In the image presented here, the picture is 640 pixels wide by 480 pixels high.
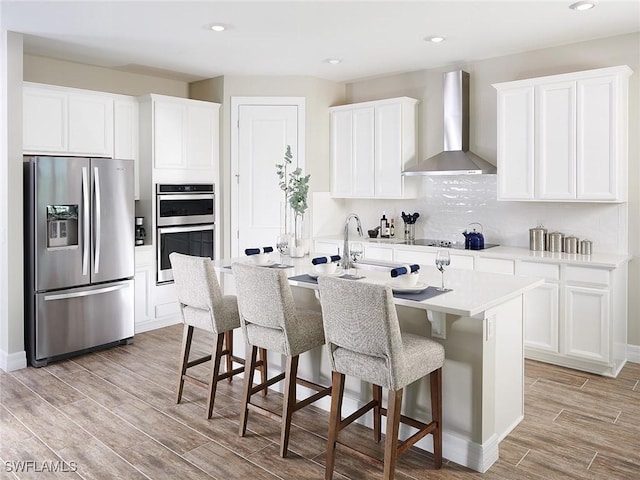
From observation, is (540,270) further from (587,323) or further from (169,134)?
(169,134)

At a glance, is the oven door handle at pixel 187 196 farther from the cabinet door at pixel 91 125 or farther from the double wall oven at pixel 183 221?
the cabinet door at pixel 91 125

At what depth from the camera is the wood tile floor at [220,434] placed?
2.69 metres

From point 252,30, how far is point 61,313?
2.82 meters

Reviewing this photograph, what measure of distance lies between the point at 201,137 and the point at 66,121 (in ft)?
4.51

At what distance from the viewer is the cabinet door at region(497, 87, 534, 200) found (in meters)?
4.48

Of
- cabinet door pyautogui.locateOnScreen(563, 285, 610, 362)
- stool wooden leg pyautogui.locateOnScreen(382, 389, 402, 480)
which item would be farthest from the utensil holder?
stool wooden leg pyautogui.locateOnScreen(382, 389, 402, 480)

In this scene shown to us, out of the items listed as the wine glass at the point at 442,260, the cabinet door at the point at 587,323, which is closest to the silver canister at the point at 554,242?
the cabinet door at the point at 587,323

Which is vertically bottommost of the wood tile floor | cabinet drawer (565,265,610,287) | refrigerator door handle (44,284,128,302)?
the wood tile floor

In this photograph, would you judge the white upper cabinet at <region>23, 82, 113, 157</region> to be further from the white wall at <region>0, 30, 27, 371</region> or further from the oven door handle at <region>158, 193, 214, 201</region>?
the oven door handle at <region>158, 193, 214, 201</region>

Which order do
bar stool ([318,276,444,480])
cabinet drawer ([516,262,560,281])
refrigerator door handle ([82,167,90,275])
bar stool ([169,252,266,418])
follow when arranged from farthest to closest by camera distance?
refrigerator door handle ([82,167,90,275]) < cabinet drawer ([516,262,560,281]) < bar stool ([169,252,266,418]) < bar stool ([318,276,444,480])

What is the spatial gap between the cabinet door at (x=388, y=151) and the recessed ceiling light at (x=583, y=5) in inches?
79.4

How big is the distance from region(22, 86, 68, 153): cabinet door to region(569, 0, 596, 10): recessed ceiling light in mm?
4218

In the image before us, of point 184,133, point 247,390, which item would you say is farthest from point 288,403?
point 184,133

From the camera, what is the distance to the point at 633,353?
4.38 m
